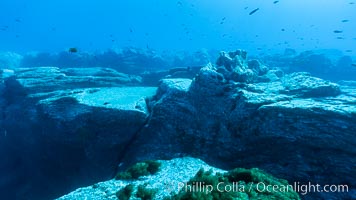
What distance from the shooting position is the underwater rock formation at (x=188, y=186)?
7.72 meters

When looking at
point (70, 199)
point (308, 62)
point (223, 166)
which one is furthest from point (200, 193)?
point (308, 62)

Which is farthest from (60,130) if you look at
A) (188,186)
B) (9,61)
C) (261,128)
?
(9,61)

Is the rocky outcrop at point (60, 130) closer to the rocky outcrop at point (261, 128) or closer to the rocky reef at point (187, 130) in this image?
the rocky reef at point (187, 130)

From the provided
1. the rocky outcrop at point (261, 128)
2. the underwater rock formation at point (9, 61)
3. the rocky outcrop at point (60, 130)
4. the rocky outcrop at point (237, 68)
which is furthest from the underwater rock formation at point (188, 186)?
the underwater rock formation at point (9, 61)

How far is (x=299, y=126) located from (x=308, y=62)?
2884 centimetres

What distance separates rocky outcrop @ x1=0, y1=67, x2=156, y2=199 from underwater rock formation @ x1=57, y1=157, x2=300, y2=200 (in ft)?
15.8

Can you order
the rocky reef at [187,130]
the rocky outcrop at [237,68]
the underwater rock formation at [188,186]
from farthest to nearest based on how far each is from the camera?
the rocky outcrop at [237,68], the rocky reef at [187,130], the underwater rock formation at [188,186]

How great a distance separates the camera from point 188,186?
28.8 ft

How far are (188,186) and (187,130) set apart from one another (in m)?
6.17

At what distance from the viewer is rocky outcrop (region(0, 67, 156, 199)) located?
15727 millimetres

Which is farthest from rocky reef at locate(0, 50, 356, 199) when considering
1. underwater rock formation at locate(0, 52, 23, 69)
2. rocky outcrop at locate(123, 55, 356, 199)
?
underwater rock formation at locate(0, 52, 23, 69)

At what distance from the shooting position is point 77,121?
15898 mm

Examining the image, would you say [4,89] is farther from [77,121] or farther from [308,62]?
[308,62]

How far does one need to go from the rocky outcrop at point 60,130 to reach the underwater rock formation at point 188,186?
483 cm
